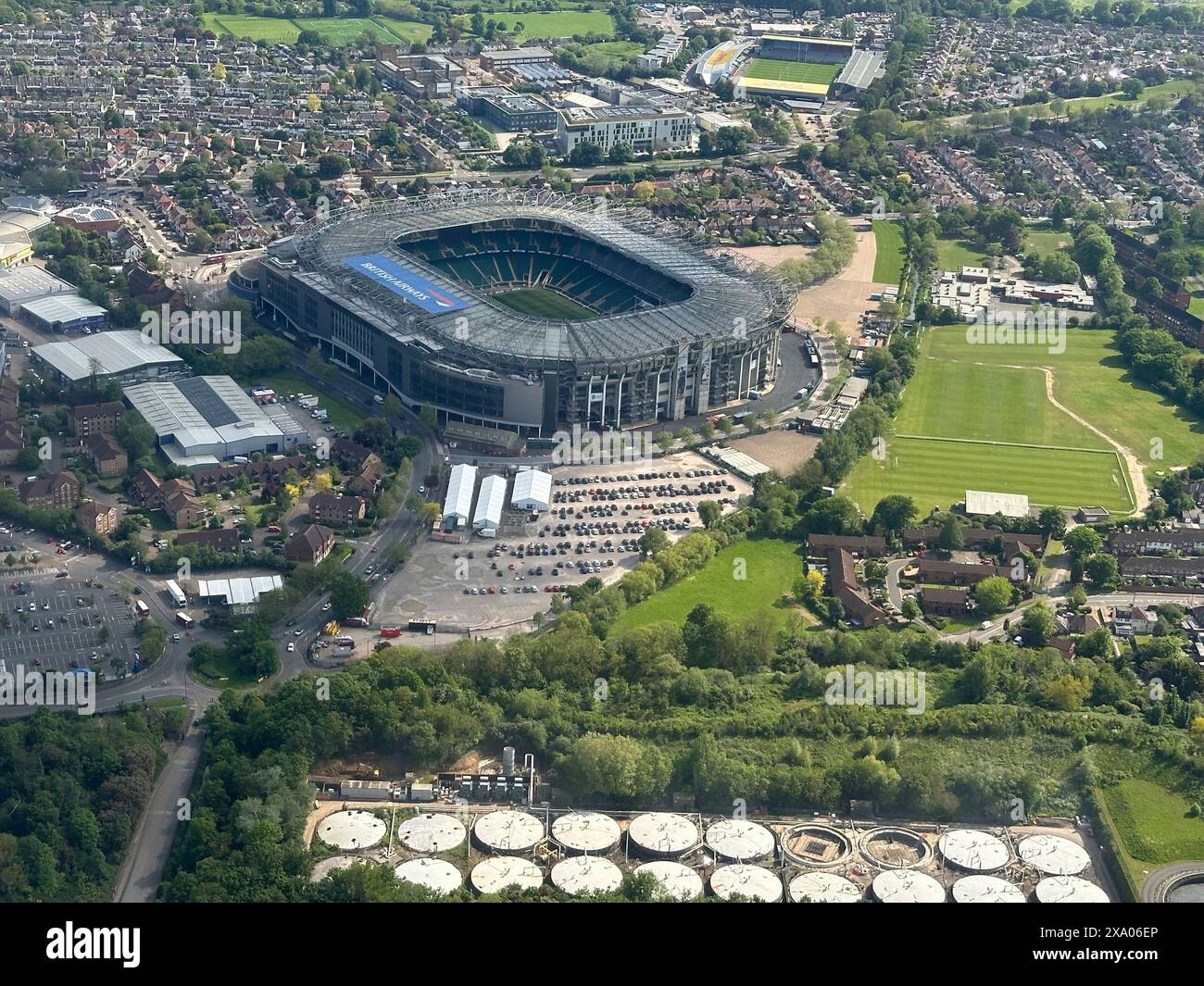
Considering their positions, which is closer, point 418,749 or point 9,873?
point 9,873

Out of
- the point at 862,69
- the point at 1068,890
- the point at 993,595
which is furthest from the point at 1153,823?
the point at 862,69

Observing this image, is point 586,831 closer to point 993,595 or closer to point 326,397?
point 993,595

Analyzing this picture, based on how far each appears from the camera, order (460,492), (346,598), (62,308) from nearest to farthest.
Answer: (346,598) → (460,492) → (62,308)

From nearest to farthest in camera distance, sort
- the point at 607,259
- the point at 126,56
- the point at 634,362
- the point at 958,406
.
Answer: the point at 634,362 < the point at 958,406 < the point at 607,259 < the point at 126,56

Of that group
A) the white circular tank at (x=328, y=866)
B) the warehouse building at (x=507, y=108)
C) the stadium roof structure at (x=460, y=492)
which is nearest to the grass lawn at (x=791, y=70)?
the warehouse building at (x=507, y=108)

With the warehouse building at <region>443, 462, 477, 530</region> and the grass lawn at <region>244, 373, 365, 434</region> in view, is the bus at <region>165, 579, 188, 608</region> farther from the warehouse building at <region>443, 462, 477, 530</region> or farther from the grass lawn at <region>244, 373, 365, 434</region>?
the grass lawn at <region>244, 373, 365, 434</region>
